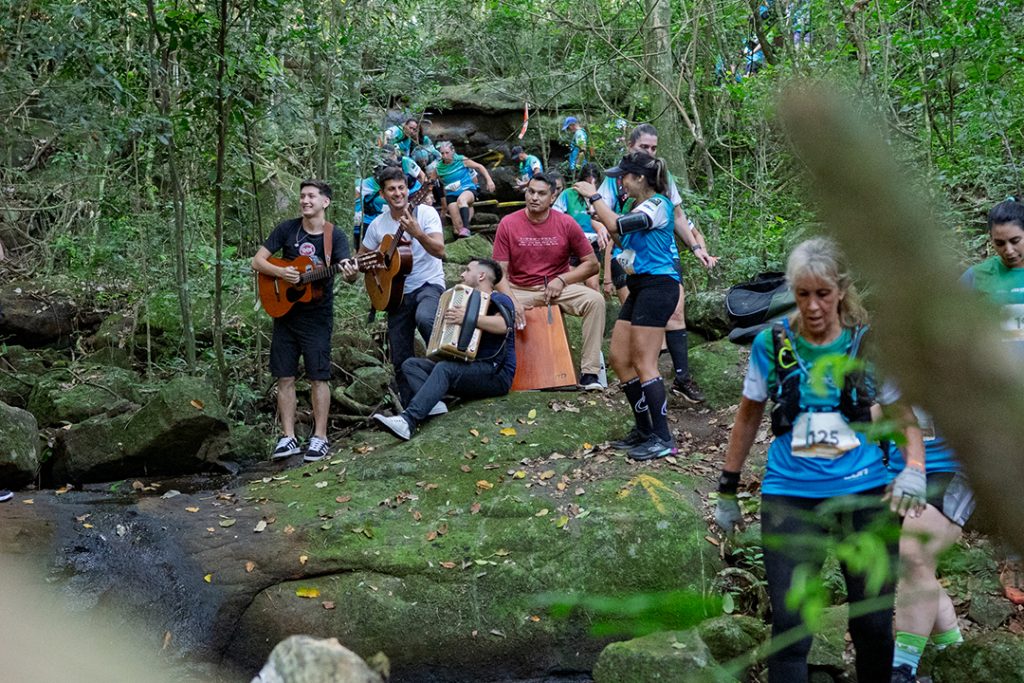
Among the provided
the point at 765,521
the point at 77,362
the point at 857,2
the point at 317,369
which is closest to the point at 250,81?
the point at 317,369

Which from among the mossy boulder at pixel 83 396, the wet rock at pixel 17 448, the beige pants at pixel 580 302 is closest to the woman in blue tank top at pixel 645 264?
the beige pants at pixel 580 302

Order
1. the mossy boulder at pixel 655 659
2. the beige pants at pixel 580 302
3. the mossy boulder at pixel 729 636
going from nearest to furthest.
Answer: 1. the mossy boulder at pixel 655 659
2. the mossy boulder at pixel 729 636
3. the beige pants at pixel 580 302

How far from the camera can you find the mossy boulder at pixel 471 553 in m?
5.85

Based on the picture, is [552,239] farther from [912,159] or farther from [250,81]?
[912,159]

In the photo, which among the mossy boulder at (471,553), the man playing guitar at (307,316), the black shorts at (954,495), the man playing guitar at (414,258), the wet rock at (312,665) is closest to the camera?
the black shorts at (954,495)

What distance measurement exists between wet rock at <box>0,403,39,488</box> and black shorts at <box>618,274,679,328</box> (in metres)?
4.46

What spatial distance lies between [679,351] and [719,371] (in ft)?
1.94

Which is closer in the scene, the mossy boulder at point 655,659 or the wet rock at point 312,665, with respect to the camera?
the wet rock at point 312,665

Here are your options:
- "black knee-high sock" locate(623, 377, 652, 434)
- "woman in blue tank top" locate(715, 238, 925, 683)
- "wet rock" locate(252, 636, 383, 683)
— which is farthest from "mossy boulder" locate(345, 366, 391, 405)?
"wet rock" locate(252, 636, 383, 683)

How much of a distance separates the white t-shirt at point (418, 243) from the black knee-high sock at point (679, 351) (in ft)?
6.16

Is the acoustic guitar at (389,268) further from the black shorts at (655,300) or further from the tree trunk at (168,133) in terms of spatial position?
the black shorts at (655,300)

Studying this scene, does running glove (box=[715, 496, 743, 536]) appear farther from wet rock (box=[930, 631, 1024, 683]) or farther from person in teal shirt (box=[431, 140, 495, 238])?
person in teal shirt (box=[431, 140, 495, 238])

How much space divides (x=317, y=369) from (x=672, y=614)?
6.96 metres

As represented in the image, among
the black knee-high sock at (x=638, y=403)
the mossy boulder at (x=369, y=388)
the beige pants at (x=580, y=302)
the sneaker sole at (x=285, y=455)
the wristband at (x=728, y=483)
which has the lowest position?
the sneaker sole at (x=285, y=455)
